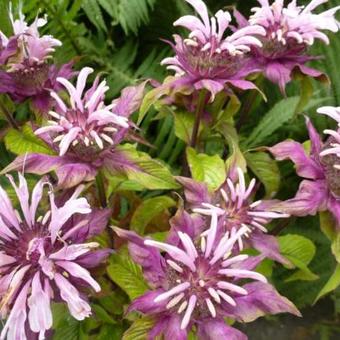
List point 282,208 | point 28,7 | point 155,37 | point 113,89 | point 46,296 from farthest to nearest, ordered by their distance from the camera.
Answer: point 155,37, point 113,89, point 28,7, point 282,208, point 46,296

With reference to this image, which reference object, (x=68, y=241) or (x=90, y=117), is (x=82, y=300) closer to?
(x=68, y=241)

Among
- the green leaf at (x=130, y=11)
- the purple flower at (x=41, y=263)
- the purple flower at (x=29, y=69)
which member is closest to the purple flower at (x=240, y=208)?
the purple flower at (x=41, y=263)

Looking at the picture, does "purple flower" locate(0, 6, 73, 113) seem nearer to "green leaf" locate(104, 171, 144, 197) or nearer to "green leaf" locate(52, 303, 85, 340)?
"green leaf" locate(104, 171, 144, 197)

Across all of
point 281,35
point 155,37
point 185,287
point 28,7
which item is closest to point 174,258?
point 185,287

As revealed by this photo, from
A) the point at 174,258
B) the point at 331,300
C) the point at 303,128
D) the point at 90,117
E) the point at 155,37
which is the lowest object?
the point at 331,300

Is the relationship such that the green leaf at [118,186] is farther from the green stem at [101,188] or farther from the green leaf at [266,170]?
the green leaf at [266,170]

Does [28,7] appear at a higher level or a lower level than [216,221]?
higher

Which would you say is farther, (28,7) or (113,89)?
(113,89)
